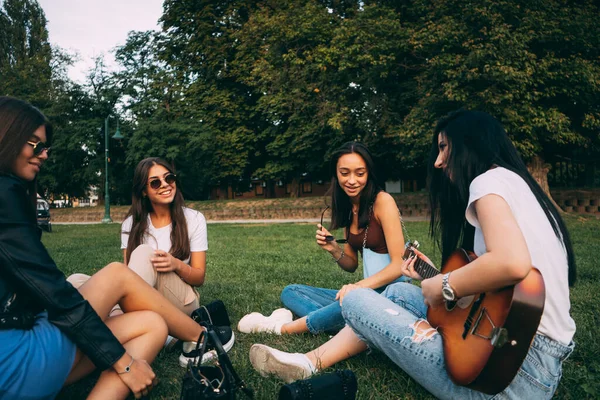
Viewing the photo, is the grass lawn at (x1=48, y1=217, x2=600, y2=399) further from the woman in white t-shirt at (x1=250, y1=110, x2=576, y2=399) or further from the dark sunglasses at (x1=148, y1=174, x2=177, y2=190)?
the dark sunglasses at (x1=148, y1=174, x2=177, y2=190)

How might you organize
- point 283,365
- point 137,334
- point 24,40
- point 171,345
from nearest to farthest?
point 137,334 → point 283,365 → point 171,345 → point 24,40

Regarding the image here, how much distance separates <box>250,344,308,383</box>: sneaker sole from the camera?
2803 mm

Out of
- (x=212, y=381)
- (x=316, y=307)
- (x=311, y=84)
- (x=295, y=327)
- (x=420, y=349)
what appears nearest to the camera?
(x=212, y=381)

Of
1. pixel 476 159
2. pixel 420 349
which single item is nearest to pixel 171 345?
pixel 420 349

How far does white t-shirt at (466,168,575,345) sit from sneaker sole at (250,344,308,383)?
4.46 ft

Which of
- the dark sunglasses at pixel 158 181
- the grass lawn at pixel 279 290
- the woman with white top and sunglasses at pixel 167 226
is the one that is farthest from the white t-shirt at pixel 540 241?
the dark sunglasses at pixel 158 181

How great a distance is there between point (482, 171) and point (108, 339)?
1.89 m

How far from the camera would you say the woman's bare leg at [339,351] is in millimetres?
2943

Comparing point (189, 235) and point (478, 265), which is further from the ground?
point (478, 265)

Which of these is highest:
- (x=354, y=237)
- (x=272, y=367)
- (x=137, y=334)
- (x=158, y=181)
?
(x=158, y=181)

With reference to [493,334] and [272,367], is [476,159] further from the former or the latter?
[272,367]

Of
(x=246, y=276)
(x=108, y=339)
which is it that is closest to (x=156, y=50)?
(x=246, y=276)

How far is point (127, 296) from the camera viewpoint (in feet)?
8.88

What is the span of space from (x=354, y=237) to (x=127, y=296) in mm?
2007
